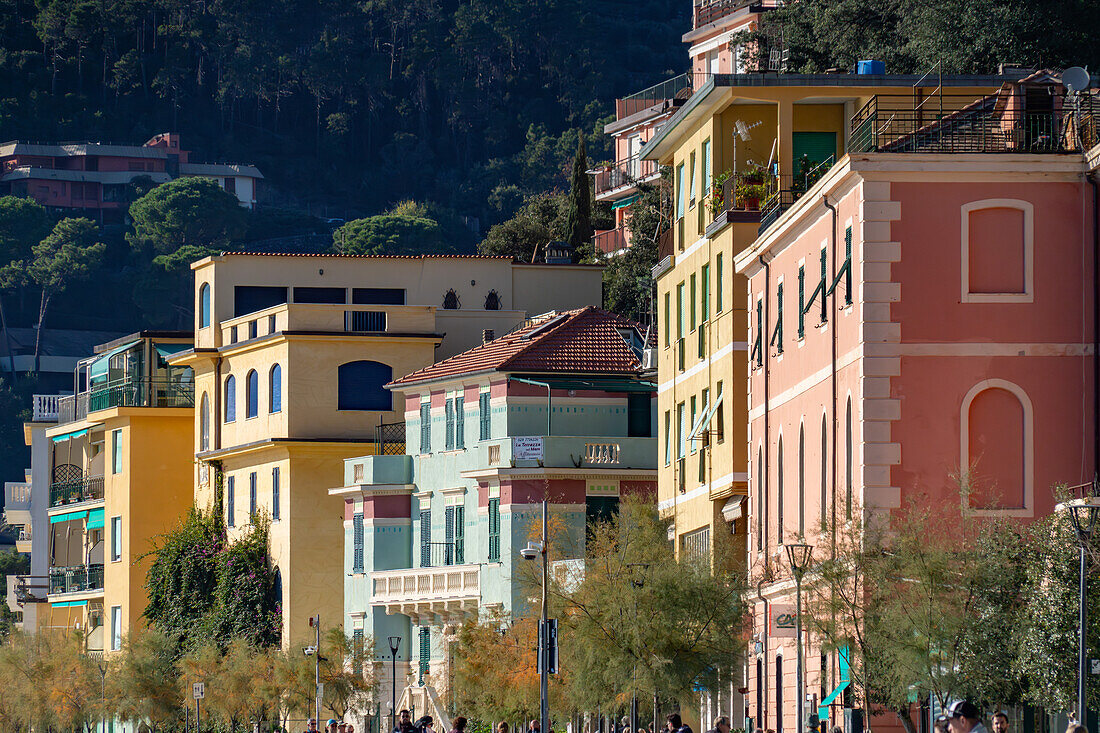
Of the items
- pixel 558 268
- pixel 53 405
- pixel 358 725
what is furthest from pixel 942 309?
pixel 53 405

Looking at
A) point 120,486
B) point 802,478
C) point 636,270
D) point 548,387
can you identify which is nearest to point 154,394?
point 120,486

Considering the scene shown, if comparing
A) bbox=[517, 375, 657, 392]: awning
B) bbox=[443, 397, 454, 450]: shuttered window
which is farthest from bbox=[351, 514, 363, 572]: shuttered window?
bbox=[517, 375, 657, 392]: awning

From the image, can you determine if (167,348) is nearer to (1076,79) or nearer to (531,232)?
(531,232)

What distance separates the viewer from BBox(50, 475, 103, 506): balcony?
334 ft

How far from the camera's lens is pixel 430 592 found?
74.1 m

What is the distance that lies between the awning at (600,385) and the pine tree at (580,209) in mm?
46385

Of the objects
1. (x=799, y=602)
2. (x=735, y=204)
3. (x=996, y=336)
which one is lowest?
(x=799, y=602)

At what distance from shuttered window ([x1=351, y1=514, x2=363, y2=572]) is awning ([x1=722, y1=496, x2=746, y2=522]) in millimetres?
25298

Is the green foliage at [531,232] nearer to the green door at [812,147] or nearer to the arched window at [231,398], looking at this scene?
the arched window at [231,398]

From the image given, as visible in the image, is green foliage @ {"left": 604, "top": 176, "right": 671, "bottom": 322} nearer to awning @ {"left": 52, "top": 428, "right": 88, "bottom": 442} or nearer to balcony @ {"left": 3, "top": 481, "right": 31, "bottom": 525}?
awning @ {"left": 52, "top": 428, "right": 88, "bottom": 442}

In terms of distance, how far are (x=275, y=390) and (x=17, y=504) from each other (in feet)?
141

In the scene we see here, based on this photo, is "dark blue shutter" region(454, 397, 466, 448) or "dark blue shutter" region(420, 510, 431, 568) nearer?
"dark blue shutter" region(454, 397, 466, 448)

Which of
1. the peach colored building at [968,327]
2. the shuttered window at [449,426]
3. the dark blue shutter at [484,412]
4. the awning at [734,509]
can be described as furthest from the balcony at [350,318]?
the peach colored building at [968,327]

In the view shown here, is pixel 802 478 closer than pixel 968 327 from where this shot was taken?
No
